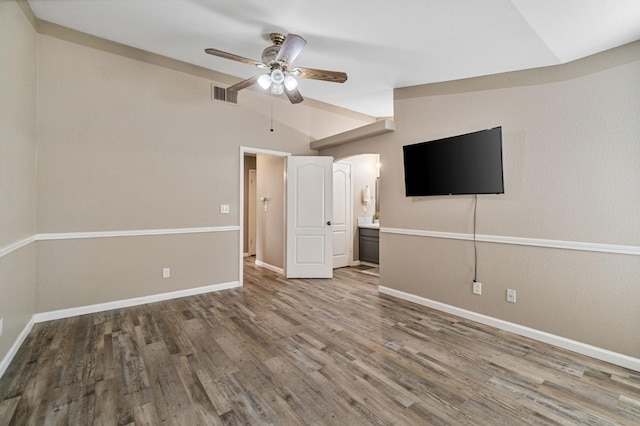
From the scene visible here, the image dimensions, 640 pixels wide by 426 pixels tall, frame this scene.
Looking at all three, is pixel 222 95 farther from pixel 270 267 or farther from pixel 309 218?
pixel 270 267

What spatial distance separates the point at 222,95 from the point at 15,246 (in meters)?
2.97

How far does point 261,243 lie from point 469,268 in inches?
157

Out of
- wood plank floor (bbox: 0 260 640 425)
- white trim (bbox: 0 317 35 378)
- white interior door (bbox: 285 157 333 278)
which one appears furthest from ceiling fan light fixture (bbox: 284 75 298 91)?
white trim (bbox: 0 317 35 378)

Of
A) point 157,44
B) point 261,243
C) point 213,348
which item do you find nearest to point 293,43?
point 157,44

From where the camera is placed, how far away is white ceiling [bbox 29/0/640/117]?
7.25 ft

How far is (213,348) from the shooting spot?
258 cm

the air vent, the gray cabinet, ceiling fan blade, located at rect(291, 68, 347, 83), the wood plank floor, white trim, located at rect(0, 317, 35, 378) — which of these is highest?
the air vent

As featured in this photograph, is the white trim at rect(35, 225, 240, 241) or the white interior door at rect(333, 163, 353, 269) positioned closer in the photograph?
the white trim at rect(35, 225, 240, 241)

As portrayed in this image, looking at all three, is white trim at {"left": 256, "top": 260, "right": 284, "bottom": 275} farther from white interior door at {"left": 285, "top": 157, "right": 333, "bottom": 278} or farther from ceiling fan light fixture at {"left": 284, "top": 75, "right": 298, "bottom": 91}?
ceiling fan light fixture at {"left": 284, "top": 75, "right": 298, "bottom": 91}

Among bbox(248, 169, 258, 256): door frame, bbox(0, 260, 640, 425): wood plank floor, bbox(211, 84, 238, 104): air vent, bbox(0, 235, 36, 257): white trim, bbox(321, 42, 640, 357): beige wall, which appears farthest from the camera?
bbox(248, 169, 258, 256): door frame

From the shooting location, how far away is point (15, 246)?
2.43m

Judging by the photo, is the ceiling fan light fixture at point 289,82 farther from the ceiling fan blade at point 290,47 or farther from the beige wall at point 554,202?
the beige wall at point 554,202

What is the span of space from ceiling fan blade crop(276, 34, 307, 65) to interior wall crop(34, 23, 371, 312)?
6.46 feet

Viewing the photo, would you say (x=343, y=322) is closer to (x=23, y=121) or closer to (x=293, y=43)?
(x=293, y=43)
